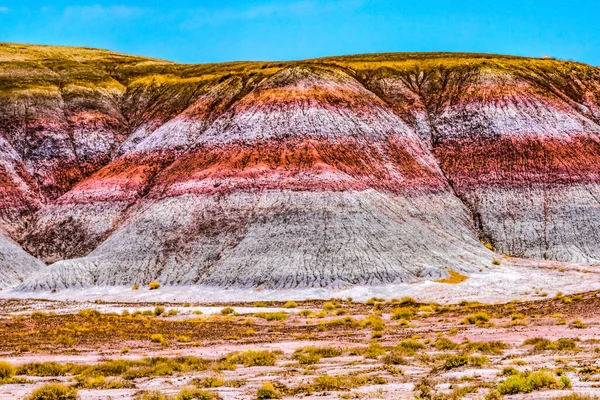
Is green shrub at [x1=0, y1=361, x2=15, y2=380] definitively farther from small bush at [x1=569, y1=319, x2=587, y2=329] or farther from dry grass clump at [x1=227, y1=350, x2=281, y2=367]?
small bush at [x1=569, y1=319, x2=587, y2=329]

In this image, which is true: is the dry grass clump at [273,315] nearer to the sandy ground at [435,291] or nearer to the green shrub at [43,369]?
the sandy ground at [435,291]

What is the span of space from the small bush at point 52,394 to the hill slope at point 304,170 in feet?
150

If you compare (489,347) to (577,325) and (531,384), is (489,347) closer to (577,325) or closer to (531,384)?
(577,325)

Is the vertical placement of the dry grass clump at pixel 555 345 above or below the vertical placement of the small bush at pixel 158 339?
below

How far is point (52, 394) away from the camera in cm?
2278

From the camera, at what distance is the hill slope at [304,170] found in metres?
74.4

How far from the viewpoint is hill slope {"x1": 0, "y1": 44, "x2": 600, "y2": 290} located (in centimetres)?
7444

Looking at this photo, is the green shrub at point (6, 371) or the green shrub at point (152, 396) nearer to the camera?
the green shrub at point (152, 396)

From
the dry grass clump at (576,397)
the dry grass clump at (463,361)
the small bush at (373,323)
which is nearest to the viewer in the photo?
the dry grass clump at (576,397)

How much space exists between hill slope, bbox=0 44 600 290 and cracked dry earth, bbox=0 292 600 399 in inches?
695

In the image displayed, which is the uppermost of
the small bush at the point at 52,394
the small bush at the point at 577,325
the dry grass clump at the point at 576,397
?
the small bush at the point at 52,394

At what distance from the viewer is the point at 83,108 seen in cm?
10950

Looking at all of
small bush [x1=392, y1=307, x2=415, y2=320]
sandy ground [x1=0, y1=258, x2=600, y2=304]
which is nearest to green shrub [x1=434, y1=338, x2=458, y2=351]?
small bush [x1=392, y1=307, x2=415, y2=320]

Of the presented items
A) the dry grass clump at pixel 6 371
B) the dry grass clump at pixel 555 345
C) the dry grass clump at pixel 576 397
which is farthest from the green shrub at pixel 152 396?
the dry grass clump at pixel 555 345
